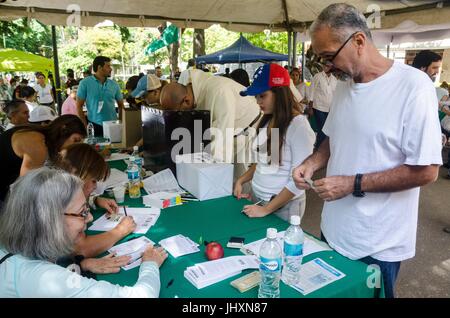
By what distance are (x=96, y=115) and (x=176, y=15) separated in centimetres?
191

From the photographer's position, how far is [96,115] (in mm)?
4941

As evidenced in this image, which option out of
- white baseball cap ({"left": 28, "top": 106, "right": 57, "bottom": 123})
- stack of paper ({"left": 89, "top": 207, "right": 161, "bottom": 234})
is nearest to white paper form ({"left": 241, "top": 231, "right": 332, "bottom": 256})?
stack of paper ({"left": 89, "top": 207, "right": 161, "bottom": 234})

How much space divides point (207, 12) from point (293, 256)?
446 cm

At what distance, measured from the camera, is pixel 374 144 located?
1317 mm

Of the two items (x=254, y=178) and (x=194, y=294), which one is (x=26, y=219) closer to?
(x=194, y=294)

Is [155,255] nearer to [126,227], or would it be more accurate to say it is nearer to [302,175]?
[126,227]

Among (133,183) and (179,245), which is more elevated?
(133,183)

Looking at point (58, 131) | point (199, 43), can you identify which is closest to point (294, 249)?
point (58, 131)

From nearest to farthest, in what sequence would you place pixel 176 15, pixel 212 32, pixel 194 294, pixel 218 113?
pixel 194 294, pixel 218 113, pixel 176 15, pixel 212 32

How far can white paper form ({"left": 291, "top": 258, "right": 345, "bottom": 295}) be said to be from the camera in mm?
1255

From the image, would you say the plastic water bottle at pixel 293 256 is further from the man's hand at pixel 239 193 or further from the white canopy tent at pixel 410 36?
the white canopy tent at pixel 410 36

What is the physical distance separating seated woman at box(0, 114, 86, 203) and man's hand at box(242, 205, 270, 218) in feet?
4.50

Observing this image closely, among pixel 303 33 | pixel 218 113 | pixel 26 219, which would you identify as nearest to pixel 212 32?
pixel 303 33

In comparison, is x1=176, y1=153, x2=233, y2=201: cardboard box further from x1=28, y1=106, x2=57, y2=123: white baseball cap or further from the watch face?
x1=28, y1=106, x2=57, y2=123: white baseball cap
